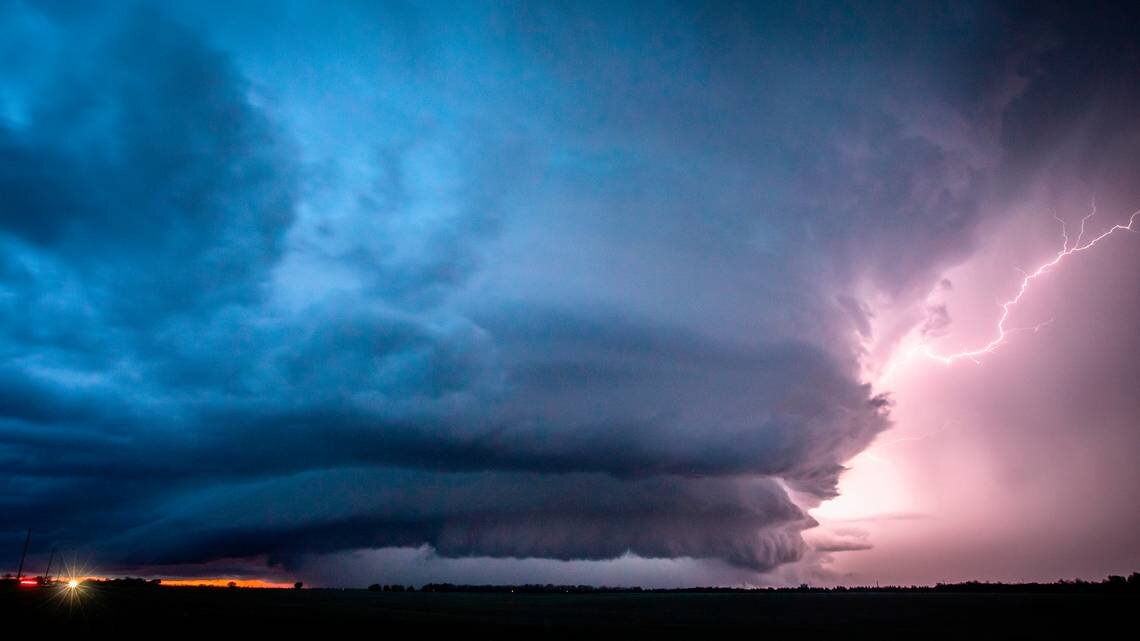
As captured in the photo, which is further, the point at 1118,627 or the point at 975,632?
the point at 1118,627

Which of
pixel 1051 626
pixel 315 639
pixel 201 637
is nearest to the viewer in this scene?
pixel 201 637

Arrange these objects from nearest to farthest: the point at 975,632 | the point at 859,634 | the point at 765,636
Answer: the point at 765,636
the point at 859,634
the point at 975,632

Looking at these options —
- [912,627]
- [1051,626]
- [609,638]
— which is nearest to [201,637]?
[609,638]

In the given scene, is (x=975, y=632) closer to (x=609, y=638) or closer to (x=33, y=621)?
(x=609, y=638)

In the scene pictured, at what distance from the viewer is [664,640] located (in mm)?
75562

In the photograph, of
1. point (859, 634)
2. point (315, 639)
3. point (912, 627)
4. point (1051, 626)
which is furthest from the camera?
point (1051, 626)

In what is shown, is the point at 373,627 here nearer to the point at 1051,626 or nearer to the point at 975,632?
the point at 975,632

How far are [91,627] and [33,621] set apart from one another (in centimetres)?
1174

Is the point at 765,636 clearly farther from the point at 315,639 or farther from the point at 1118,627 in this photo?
the point at 1118,627

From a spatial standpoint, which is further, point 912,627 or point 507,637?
point 912,627

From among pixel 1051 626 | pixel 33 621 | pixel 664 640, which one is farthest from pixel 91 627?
pixel 1051 626

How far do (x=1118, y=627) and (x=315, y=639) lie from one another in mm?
134193

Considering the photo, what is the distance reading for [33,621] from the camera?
253ft

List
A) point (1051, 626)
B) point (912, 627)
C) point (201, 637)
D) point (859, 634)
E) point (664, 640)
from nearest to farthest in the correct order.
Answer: point (201, 637)
point (664, 640)
point (859, 634)
point (912, 627)
point (1051, 626)
